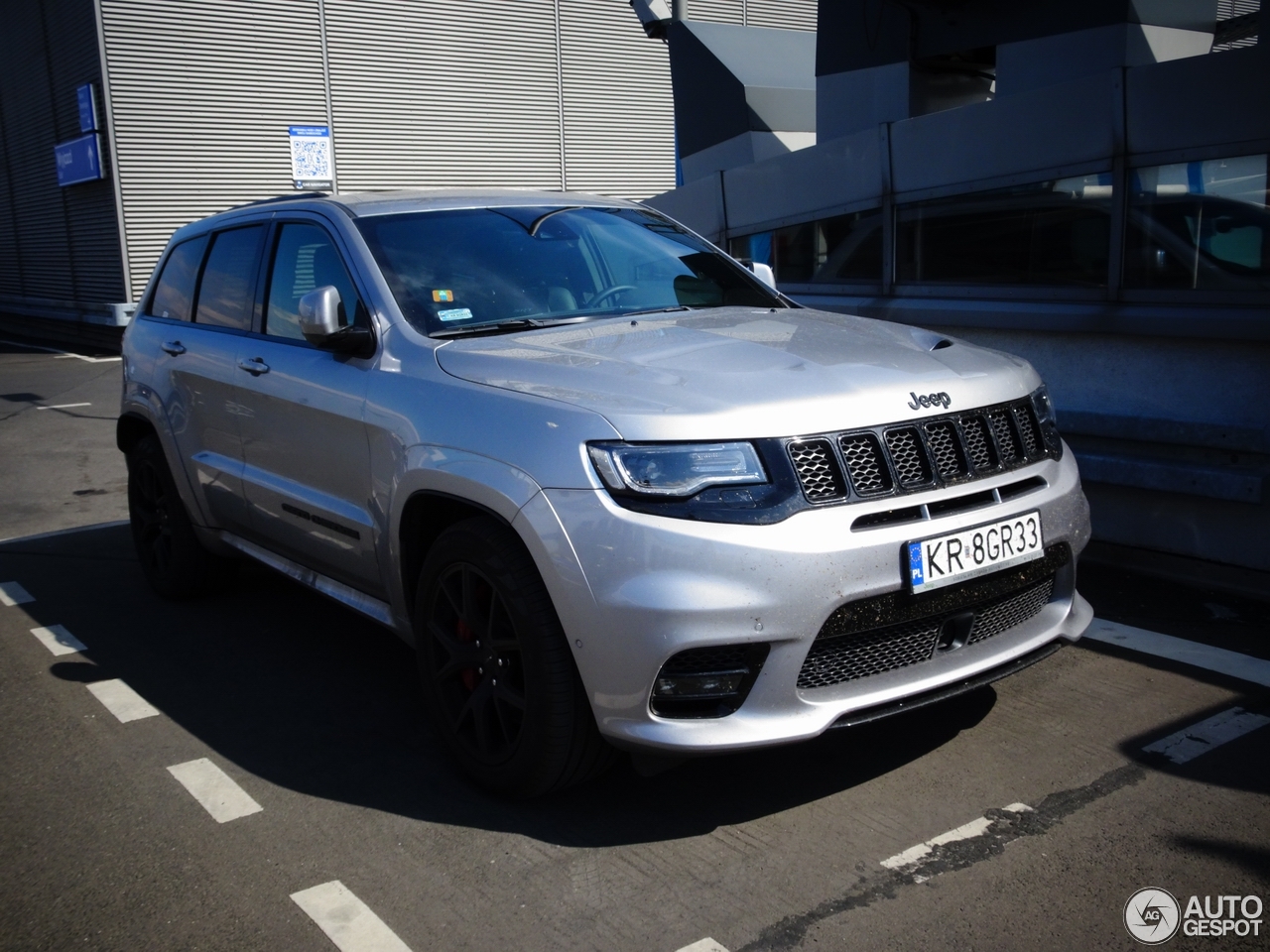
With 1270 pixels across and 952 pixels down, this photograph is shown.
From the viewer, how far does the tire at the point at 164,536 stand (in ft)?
17.7

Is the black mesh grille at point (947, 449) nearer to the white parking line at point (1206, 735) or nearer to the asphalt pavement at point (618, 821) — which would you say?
the asphalt pavement at point (618, 821)

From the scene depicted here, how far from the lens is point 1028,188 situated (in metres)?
6.70

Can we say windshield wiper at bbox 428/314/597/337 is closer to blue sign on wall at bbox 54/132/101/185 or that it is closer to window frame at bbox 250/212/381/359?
window frame at bbox 250/212/381/359

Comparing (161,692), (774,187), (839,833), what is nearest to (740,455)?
(839,833)

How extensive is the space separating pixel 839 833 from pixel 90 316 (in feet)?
70.5

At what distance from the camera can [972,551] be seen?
3100mm

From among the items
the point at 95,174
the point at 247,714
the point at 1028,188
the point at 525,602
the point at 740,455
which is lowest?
the point at 247,714

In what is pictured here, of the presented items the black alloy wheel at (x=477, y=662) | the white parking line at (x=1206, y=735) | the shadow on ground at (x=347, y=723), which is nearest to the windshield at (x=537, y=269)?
the black alloy wheel at (x=477, y=662)

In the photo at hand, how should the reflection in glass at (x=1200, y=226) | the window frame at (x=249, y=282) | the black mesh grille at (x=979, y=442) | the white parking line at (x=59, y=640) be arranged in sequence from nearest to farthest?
1. the black mesh grille at (x=979, y=442)
2. the window frame at (x=249, y=282)
3. the white parking line at (x=59, y=640)
4. the reflection in glass at (x=1200, y=226)

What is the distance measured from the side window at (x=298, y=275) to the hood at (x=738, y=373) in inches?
28.9

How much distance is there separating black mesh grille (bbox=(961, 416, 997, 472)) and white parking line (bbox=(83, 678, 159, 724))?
2978 mm

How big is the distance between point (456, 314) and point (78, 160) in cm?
1989

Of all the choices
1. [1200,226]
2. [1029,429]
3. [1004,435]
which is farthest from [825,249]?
[1004,435]

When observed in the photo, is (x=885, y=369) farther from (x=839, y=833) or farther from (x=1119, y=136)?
(x=1119, y=136)
